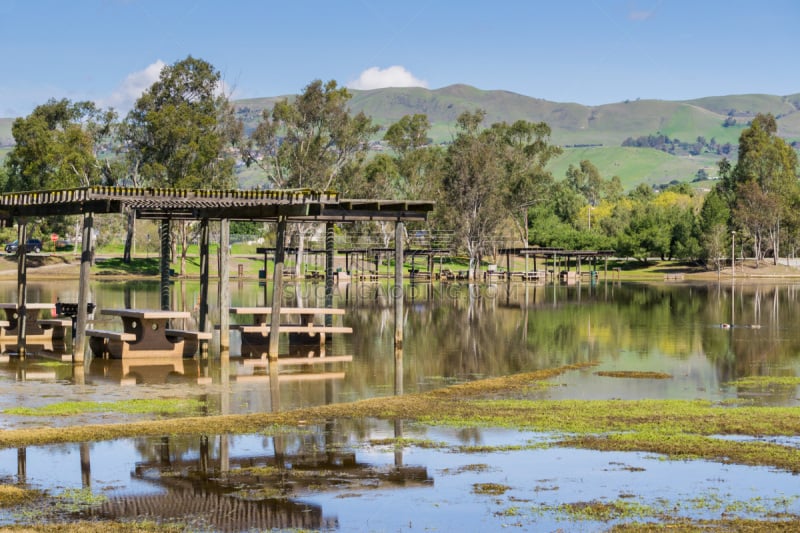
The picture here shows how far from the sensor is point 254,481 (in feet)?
42.1

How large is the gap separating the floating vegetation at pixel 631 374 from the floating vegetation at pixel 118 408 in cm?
1058

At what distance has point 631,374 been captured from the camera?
1000 inches

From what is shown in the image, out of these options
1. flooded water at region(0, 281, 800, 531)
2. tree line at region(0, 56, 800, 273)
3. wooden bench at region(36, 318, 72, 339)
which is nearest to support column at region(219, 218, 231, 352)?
flooded water at region(0, 281, 800, 531)

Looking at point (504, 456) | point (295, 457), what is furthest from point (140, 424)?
point (504, 456)

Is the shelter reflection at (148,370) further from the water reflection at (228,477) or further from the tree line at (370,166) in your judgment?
the tree line at (370,166)

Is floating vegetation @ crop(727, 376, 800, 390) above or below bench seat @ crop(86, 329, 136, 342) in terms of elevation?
below

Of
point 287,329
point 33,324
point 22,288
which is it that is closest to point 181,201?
point 287,329

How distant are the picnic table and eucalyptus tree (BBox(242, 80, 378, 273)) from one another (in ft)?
195

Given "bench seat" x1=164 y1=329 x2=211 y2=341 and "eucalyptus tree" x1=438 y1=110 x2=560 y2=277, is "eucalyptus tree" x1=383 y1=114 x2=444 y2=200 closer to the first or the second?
"eucalyptus tree" x1=438 y1=110 x2=560 y2=277

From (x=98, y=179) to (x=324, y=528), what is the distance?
290 ft

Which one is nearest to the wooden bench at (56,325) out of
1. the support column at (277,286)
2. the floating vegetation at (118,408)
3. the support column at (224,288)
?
the support column at (224,288)

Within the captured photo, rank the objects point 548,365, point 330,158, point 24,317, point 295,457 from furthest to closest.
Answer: point 330,158, point 24,317, point 548,365, point 295,457

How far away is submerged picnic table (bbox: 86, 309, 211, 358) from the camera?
26062 millimetres

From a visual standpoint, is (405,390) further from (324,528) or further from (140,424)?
(324,528)
